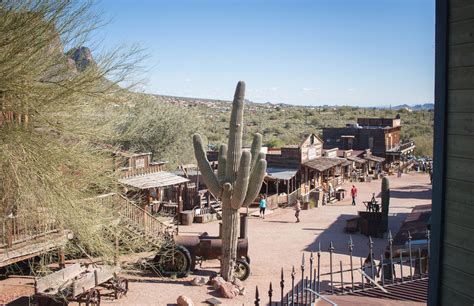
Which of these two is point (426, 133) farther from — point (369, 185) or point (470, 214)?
point (470, 214)

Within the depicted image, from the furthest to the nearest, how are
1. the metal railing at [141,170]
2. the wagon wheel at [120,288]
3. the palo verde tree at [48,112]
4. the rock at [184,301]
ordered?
the metal railing at [141,170]
the wagon wheel at [120,288]
the rock at [184,301]
the palo verde tree at [48,112]

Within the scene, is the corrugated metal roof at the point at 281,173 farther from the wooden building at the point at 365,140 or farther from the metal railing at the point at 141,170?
the wooden building at the point at 365,140

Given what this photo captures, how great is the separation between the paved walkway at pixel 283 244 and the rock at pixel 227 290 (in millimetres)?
200

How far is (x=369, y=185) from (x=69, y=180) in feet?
114

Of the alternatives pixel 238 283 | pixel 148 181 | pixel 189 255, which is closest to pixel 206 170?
pixel 189 255

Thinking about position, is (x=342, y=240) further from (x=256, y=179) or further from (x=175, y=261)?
(x=175, y=261)

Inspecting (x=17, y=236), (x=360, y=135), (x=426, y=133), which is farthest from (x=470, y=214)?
(x=426, y=133)

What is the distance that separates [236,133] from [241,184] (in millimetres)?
1584

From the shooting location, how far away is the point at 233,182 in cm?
1514

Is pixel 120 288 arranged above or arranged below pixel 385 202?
below

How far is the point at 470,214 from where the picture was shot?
3150 mm

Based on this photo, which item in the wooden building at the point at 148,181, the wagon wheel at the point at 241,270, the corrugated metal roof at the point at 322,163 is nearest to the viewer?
the wagon wheel at the point at 241,270

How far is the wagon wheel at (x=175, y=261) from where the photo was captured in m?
15.2

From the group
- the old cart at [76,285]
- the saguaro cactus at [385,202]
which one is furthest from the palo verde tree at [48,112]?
the saguaro cactus at [385,202]
